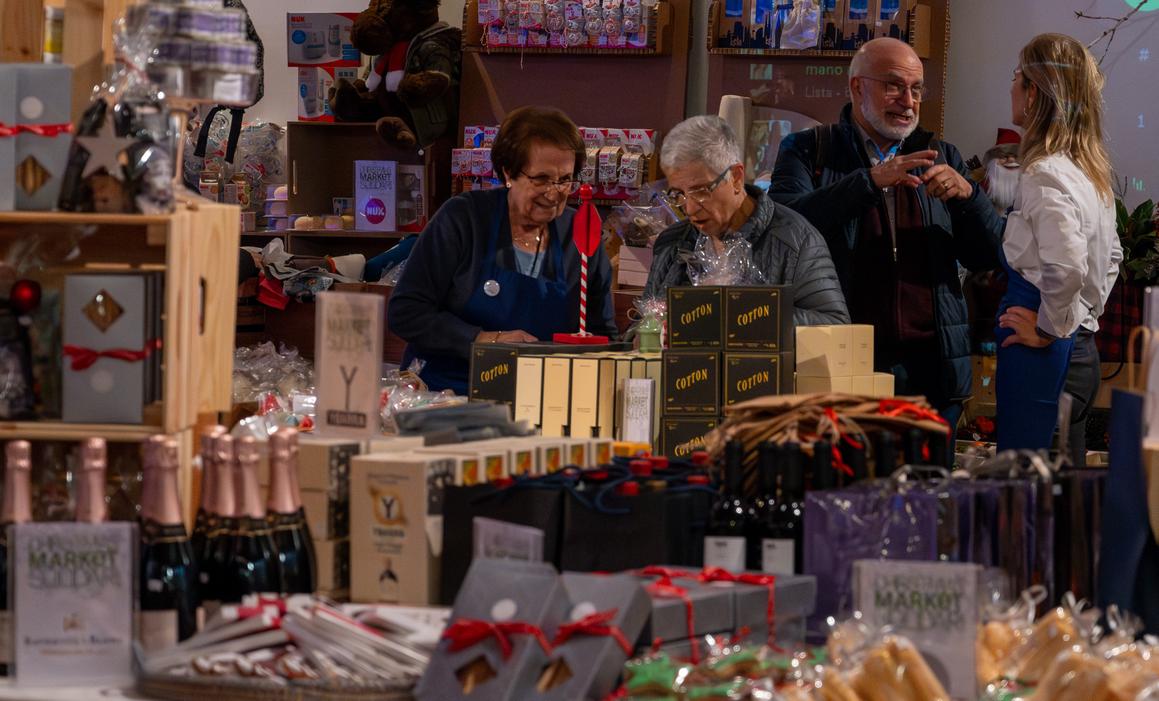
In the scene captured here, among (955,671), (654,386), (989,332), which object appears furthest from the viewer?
(989,332)

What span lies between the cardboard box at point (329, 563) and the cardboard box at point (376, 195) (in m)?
5.26

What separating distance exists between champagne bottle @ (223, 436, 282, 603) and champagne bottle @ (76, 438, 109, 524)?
0.66 feet

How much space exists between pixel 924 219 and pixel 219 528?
123 inches

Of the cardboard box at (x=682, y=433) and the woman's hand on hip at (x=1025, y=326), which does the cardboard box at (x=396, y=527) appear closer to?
the cardboard box at (x=682, y=433)

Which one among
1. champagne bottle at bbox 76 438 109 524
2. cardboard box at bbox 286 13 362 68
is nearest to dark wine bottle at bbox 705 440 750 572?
champagne bottle at bbox 76 438 109 524

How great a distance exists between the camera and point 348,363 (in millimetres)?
2602

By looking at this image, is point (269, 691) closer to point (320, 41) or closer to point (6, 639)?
point (6, 639)

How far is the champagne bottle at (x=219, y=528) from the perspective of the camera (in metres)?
2.28

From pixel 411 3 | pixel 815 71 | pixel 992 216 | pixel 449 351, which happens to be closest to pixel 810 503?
pixel 449 351

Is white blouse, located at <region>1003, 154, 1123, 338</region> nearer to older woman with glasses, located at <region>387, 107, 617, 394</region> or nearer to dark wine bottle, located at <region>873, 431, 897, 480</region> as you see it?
older woman with glasses, located at <region>387, 107, 617, 394</region>

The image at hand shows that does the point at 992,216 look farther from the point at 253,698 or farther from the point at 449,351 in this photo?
the point at 253,698

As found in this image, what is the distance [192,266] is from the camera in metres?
2.55

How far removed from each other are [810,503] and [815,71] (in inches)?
191

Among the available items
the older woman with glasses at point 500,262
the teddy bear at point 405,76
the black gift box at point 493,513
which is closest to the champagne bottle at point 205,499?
the black gift box at point 493,513
